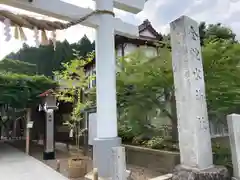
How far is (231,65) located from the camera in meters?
5.92

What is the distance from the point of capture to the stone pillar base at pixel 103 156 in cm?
479

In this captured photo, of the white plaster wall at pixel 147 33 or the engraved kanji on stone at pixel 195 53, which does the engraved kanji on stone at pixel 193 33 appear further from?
the white plaster wall at pixel 147 33

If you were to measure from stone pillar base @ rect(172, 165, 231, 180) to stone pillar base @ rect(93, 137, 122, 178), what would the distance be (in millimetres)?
1402

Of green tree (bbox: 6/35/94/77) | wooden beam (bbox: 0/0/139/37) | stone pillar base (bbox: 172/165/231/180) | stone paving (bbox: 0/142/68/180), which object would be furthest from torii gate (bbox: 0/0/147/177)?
green tree (bbox: 6/35/94/77)

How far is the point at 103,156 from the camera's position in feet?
15.8

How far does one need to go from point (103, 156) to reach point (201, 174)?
2010mm

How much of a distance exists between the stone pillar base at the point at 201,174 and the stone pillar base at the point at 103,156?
1.40 metres

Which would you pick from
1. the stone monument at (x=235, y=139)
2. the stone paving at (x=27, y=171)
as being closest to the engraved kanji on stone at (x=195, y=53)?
the stone monument at (x=235, y=139)

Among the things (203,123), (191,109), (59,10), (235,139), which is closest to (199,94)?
(191,109)

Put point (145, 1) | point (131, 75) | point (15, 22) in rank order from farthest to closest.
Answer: point (131, 75), point (145, 1), point (15, 22)

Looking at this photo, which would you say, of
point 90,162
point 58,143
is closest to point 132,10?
point 90,162

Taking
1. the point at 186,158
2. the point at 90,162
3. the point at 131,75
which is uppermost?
the point at 131,75

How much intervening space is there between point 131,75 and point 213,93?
7.68 feet

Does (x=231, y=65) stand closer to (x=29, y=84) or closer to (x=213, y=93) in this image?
(x=213, y=93)
